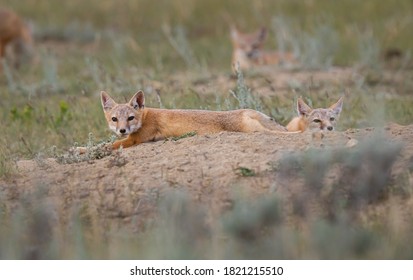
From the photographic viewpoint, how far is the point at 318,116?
29.2 ft

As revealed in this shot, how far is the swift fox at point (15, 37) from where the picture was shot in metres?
17.0

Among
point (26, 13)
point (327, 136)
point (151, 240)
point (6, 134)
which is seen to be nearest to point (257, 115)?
point (327, 136)

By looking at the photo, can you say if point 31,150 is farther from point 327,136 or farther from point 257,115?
point 327,136

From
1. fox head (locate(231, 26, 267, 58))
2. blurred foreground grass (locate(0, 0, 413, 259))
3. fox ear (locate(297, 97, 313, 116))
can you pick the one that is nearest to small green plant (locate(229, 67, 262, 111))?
blurred foreground grass (locate(0, 0, 413, 259))

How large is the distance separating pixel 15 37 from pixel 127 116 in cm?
916

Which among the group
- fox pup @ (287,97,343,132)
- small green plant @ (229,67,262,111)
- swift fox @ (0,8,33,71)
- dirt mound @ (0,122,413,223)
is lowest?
dirt mound @ (0,122,413,223)

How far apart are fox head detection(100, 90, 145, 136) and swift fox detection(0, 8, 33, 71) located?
859 centimetres

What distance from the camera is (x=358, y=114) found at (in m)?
10.6

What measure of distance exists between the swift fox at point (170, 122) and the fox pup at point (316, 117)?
1.51ft

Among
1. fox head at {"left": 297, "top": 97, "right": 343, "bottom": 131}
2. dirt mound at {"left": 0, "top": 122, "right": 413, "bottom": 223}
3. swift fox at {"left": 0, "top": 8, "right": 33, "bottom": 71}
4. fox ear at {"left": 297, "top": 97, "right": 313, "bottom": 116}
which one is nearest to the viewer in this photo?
dirt mound at {"left": 0, "top": 122, "right": 413, "bottom": 223}

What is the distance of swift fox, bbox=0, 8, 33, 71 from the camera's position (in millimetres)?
16984

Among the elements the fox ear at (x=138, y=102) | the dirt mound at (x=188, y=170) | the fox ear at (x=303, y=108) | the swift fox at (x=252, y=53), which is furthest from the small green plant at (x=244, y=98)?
the swift fox at (x=252, y=53)

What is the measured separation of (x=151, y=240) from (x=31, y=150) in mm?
3769

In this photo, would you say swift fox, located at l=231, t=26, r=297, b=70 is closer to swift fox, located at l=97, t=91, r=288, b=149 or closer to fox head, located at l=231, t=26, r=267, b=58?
fox head, located at l=231, t=26, r=267, b=58
